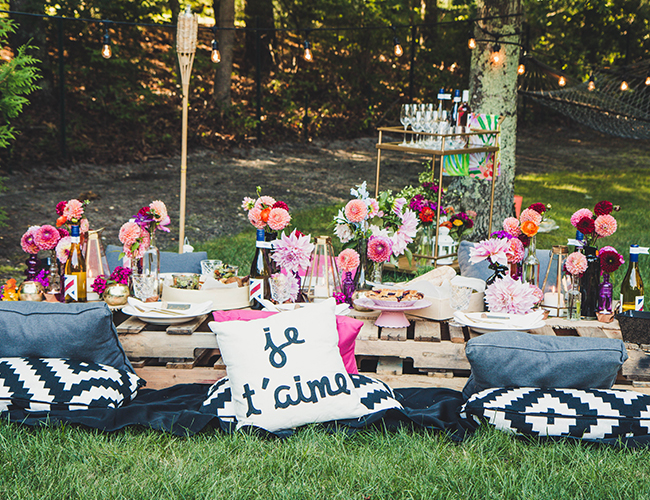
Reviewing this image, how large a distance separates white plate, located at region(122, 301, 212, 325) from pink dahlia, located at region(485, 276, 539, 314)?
49.6 inches

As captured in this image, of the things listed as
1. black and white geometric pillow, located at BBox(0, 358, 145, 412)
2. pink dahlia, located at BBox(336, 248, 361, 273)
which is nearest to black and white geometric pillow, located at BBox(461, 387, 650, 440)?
pink dahlia, located at BBox(336, 248, 361, 273)

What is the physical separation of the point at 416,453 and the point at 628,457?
27.9 inches

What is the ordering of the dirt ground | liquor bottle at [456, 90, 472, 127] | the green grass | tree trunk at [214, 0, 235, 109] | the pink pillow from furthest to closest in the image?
tree trunk at [214, 0, 235, 109] < the dirt ground < liquor bottle at [456, 90, 472, 127] < the pink pillow < the green grass

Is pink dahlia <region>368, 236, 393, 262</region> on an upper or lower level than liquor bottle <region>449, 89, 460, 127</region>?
lower

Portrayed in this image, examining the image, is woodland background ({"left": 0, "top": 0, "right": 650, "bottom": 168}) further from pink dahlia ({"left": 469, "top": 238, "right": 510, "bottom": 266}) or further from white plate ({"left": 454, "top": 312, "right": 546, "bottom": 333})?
white plate ({"left": 454, "top": 312, "right": 546, "bottom": 333})

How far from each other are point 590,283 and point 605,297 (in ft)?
0.29

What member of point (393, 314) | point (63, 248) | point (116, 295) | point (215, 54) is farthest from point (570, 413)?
point (215, 54)

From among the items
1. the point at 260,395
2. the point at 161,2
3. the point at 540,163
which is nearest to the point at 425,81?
the point at 540,163

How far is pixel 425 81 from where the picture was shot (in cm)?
1544

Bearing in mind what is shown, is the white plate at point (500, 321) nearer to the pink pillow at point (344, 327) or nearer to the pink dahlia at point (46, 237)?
the pink pillow at point (344, 327)

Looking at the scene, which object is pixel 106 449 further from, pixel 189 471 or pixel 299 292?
pixel 299 292

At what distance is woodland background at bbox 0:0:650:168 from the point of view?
10234 millimetres

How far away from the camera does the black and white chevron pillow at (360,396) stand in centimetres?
249

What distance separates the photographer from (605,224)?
2912 millimetres
